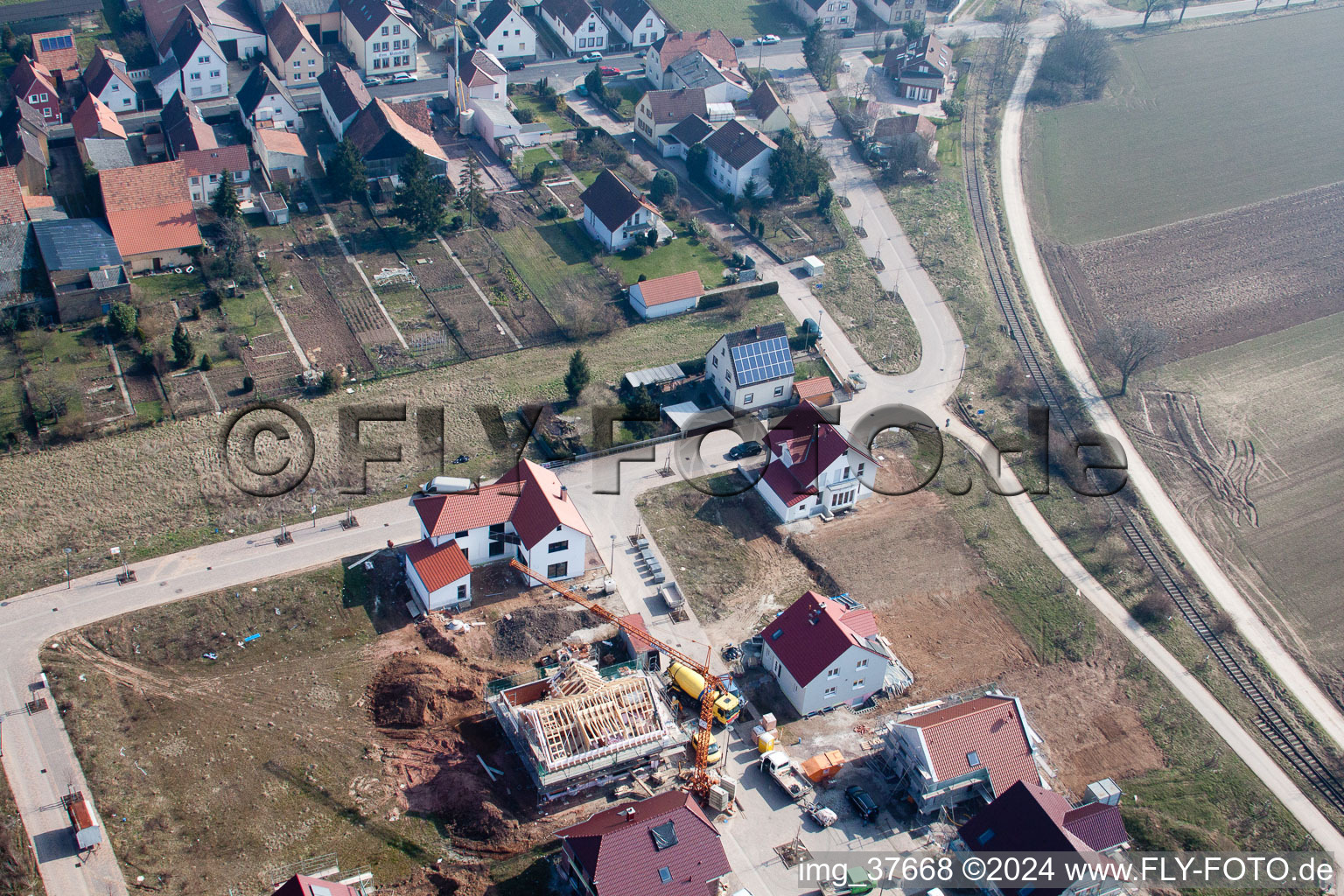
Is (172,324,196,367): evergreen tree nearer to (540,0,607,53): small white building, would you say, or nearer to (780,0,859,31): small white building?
(540,0,607,53): small white building

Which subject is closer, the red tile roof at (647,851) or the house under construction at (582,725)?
the red tile roof at (647,851)

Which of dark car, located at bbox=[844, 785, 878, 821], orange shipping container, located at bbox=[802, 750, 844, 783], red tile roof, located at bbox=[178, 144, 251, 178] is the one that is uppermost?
red tile roof, located at bbox=[178, 144, 251, 178]

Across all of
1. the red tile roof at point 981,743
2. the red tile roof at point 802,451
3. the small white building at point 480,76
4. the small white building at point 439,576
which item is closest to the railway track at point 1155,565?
the red tile roof at point 981,743

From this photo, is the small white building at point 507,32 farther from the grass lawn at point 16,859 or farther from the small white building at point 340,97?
the grass lawn at point 16,859

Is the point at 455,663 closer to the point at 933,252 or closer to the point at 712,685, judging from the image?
the point at 712,685

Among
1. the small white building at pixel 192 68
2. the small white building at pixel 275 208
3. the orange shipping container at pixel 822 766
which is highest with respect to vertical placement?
the small white building at pixel 192 68

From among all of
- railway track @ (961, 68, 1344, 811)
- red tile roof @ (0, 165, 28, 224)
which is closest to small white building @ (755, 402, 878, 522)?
railway track @ (961, 68, 1344, 811)
